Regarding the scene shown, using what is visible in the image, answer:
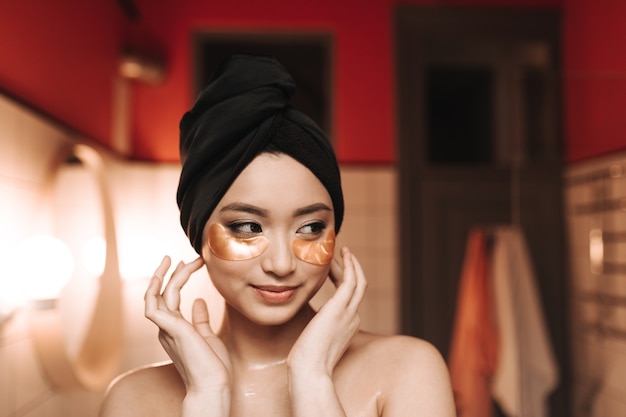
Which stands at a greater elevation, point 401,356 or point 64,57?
point 64,57

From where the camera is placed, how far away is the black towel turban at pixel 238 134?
0.61 m

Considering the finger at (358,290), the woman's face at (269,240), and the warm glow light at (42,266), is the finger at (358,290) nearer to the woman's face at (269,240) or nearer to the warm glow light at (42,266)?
the woman's face at (269,240)

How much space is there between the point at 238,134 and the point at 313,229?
0.42 feet

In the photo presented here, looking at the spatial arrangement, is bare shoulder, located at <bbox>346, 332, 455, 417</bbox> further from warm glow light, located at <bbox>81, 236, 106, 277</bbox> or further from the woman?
warm glow light, located at <bbox>81, 236, 106, 277</bbox>

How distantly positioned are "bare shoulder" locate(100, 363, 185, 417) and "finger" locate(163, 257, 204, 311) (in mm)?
117

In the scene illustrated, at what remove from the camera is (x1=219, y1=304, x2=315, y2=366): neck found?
0.71 meters

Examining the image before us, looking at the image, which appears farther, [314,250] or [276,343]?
[276,343]

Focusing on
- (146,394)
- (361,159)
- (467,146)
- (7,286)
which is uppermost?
(467,146)

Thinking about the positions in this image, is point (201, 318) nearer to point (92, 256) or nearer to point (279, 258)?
point (279, 258)

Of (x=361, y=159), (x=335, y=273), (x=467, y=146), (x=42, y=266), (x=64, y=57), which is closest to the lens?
(x=335, y=273)

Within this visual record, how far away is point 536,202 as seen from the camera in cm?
227

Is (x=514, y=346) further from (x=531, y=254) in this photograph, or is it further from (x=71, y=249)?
(x=71, y=249)

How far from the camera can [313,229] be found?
632 millimetres

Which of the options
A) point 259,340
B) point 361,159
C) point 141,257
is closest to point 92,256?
point 141,257
